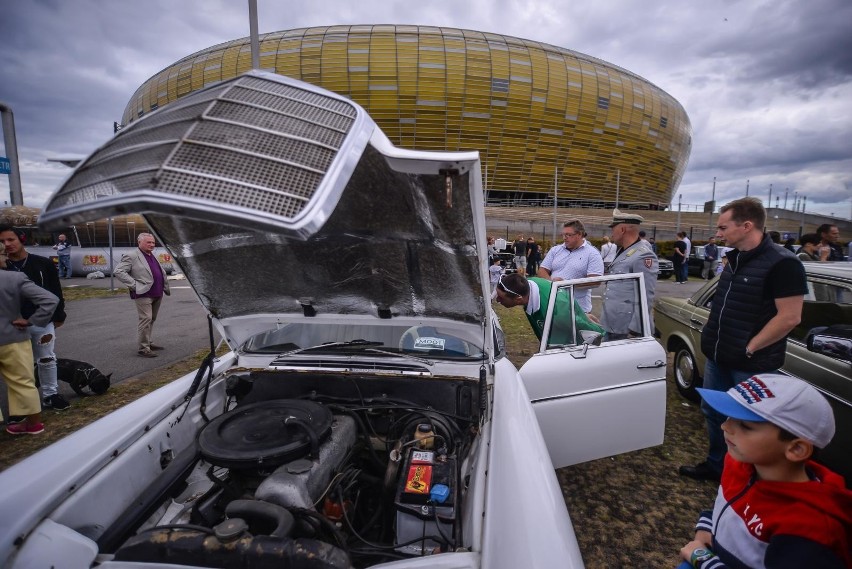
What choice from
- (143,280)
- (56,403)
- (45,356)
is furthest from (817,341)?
(143,280)

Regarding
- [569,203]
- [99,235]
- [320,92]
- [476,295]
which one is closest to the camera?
[320,92]

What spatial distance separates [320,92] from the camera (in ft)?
4.60

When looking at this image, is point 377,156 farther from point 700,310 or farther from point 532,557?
point 700,310

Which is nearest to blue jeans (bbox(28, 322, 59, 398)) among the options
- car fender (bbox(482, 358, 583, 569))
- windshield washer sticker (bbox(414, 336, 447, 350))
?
windshield washer sticker (bbox(414, 336, 447, 350))

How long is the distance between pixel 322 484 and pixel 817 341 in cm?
254

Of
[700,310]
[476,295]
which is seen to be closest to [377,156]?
[476,295]

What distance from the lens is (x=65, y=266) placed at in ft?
51.2

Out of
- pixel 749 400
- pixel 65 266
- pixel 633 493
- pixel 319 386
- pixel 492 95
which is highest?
pixel 492 95

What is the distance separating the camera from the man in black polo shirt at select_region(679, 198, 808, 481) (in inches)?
93.3

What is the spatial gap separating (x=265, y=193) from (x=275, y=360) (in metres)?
1.68

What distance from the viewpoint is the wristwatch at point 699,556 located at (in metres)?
1.37

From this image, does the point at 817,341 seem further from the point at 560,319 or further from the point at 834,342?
the point at 560,319

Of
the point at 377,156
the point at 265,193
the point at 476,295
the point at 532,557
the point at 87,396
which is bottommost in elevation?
the point at 87,396

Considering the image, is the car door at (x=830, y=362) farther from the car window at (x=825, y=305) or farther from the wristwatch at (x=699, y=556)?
the wristwatch at (x=699, y=556)
